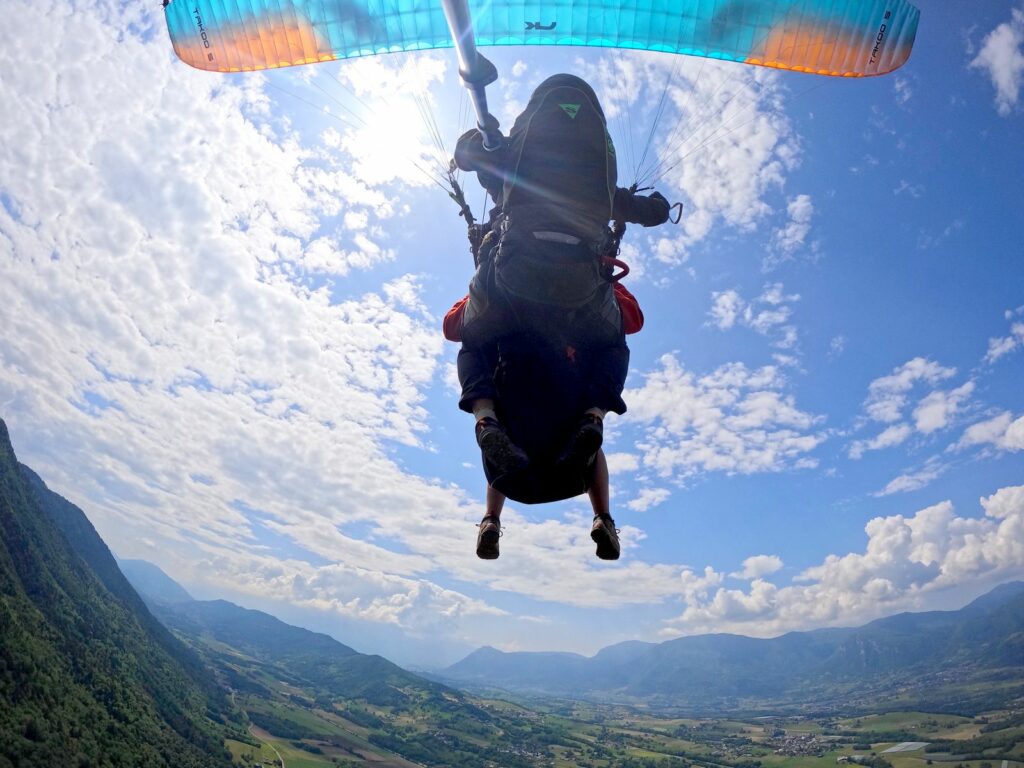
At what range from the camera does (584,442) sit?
4004 mm

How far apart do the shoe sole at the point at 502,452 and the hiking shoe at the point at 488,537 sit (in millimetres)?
765

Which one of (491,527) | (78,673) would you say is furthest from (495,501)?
(78,673)

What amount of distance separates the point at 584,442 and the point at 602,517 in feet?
2.43

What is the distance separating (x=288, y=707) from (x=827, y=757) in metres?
131

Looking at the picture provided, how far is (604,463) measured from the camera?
4.74 m

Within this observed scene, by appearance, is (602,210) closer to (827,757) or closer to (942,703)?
(827,757)

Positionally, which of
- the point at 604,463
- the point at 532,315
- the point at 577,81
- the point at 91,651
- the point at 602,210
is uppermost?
the point at 577,81

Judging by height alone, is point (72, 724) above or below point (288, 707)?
above

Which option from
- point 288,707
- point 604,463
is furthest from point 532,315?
point 288,707

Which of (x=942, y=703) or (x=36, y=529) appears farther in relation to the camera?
(x=942, y=703)

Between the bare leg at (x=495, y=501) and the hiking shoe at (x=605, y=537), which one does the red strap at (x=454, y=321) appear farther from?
the hiking shoe at (x=605, y=537)

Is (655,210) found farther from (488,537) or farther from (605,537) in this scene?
(488,537)

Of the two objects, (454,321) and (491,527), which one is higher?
(454,321)

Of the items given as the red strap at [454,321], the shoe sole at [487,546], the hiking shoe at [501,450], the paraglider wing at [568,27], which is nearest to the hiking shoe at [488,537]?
the shoe sole at [487,546]
